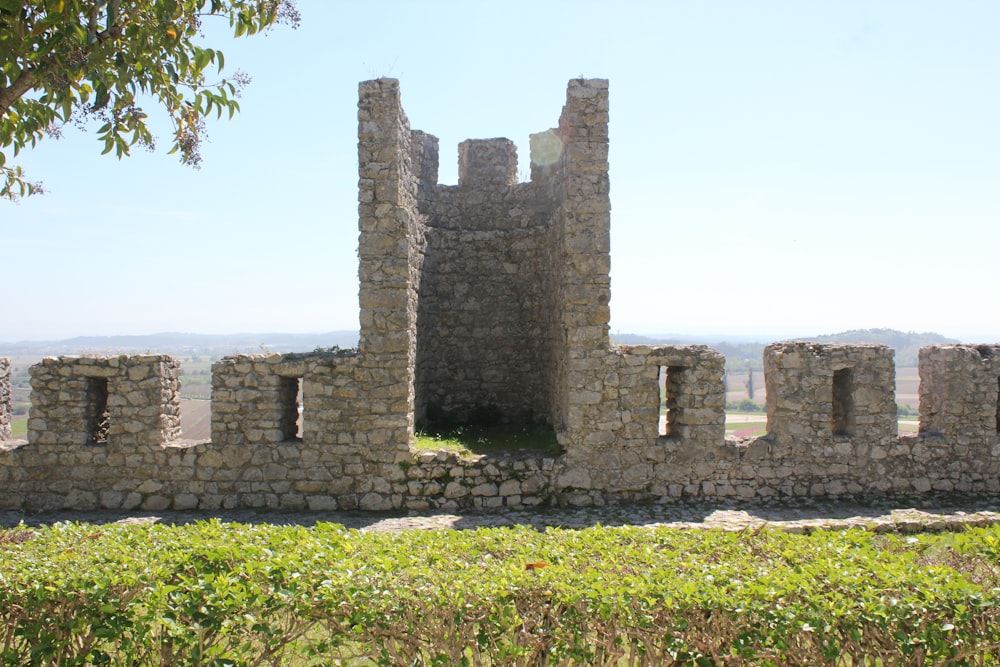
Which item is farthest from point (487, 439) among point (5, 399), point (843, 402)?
point (5, 399)

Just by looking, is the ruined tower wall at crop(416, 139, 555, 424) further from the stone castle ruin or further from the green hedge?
the green hedge

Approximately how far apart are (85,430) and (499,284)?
294 inches

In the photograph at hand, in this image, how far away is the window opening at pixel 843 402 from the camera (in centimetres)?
1109

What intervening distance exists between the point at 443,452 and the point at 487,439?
1885 millimetres

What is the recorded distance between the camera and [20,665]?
193 inches

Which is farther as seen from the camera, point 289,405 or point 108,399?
point 289,405

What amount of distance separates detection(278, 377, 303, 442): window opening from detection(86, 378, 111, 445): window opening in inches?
97.9

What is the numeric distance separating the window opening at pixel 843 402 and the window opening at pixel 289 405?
8.34 metres

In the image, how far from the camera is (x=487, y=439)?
12320mm

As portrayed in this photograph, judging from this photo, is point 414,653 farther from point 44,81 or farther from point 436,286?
point 436,286

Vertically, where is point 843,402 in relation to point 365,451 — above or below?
above

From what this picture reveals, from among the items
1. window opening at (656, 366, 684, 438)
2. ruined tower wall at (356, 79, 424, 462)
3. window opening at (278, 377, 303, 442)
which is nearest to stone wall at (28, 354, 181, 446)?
window opening at (278, 377, 303, 442)

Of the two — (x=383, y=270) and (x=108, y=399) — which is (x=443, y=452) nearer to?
(x=383, y=270)

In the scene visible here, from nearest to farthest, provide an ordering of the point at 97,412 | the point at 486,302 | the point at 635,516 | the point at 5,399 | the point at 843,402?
the point at 635,516
the point at 97,412
the point at 5,399
the point at 843,402
the point at 486,302
